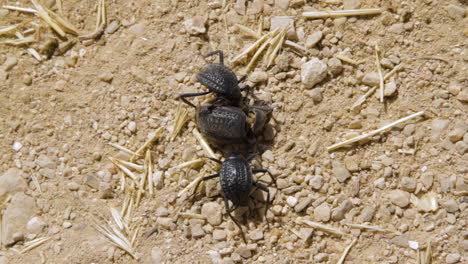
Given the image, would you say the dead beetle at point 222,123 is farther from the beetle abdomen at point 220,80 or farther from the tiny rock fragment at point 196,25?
the tiny rock fragment at point 196,25

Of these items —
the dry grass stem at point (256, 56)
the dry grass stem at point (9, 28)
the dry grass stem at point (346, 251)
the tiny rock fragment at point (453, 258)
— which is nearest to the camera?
the tiny rock fragment at point (453, 258)

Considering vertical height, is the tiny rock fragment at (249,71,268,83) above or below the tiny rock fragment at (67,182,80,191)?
above

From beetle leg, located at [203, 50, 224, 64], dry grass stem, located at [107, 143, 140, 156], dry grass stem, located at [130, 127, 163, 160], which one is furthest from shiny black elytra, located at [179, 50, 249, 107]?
dry grass stem, located at [107, 143, 140, 156]

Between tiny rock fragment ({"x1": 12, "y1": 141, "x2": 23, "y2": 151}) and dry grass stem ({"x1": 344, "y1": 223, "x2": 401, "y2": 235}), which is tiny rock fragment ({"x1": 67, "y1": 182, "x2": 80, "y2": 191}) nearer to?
tiny rock fragment ({"x1": 12, "y1": 141, "x2": 23, "y2": 151})

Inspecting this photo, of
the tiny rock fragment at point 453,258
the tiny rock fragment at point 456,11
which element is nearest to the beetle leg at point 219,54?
the tiny rock fragment at point 456,11

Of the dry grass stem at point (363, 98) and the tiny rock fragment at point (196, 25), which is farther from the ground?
the tiny rock fragment at point (196, 25)

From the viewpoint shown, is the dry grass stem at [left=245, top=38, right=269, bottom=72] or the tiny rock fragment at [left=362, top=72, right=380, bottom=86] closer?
the tiny rock fragment at [left=362, top=72, right=380, bottom=86]

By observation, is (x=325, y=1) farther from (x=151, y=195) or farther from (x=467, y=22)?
(x=151, y=195)

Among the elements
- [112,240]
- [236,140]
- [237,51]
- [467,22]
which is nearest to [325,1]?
[237,51]
